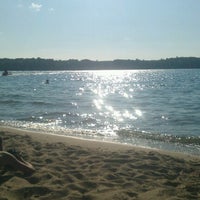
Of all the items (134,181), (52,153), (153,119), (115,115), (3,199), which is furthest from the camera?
(115,115)

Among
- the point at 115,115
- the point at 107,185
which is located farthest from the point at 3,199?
the point at 115,115

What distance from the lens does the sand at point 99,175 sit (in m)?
6.20

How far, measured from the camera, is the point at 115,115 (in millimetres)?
20609

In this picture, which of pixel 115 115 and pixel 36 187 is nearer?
pixel 36 187

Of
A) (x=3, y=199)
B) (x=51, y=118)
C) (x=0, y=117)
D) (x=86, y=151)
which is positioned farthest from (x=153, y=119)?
(x=3, y=199)

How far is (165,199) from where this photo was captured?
6.02 meters

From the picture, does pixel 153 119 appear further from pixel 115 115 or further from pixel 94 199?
pixel 94 199

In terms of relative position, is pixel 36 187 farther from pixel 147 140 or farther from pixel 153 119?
pixel 153 119

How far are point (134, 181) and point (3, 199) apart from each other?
2.39 metres

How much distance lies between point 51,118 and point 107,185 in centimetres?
1254

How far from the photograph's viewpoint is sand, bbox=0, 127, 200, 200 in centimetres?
620

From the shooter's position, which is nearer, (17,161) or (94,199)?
(94,199)

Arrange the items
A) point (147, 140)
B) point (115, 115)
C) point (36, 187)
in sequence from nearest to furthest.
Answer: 1. point (36, 187)
2. point (147, 140)
3. point (115, 115)

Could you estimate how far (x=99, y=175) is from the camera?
7305 millimetres
